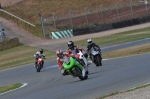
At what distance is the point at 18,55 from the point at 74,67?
2549 centimetres

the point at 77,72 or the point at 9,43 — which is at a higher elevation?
the point at 77,72

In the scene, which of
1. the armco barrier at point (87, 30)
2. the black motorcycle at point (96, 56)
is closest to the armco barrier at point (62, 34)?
the armco barrier at point (87, 30)

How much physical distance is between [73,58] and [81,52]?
209 centimetres

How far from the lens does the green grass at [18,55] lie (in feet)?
130

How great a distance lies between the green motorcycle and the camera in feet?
62.8

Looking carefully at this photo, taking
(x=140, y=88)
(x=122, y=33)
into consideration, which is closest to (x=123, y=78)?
(x=140, y=88)

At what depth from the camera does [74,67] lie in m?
19.2

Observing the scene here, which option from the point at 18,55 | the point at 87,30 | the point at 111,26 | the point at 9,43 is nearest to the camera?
the point at 18,55

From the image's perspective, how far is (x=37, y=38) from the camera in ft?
176

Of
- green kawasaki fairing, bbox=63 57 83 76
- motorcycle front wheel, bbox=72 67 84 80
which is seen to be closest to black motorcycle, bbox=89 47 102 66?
motorcycle front wheel, bbox=72 67 84 80

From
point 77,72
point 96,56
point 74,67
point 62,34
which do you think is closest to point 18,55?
point 62,34

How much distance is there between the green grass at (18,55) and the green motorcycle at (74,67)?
18043 millimetres

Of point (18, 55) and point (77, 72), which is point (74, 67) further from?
point (18, 55)

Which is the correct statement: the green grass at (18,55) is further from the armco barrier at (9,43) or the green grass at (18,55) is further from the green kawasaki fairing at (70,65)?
the green kawasaki fairing at (70,65)
